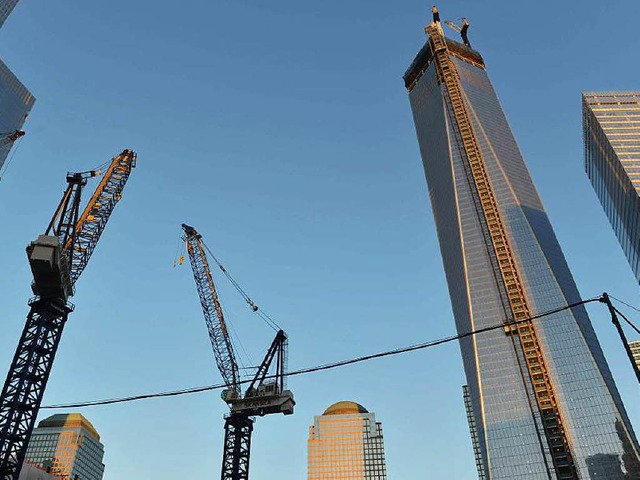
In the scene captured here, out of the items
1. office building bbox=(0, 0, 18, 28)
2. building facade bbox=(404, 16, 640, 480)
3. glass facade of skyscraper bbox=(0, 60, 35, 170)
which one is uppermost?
office building bbox=(0, 0, 18, 28)

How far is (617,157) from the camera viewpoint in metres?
154

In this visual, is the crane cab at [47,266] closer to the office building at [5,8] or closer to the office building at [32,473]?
the office building at [32,473]

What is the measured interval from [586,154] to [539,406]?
280 ft

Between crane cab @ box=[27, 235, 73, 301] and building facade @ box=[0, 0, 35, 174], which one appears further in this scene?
building facade @ box=[0, 0, 35, 174]

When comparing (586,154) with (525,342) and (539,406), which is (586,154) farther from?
(539,406)

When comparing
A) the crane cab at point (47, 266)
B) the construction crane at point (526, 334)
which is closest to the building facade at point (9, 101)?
the crane cab at point (47, 266)

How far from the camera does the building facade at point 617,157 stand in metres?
150

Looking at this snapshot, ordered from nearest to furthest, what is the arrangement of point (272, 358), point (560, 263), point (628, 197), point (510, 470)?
point (272, 358), point (628, 197), point (510, 470), point (560, 263)

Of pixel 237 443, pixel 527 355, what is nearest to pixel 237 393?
pixel 237 443

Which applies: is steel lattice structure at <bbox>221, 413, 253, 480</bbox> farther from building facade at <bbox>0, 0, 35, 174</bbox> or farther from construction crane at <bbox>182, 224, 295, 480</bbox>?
building facade at <bbox>0, 0, 35, 174</bbox>

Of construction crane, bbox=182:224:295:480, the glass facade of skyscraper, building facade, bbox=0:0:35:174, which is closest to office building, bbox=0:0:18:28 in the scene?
building facade, bbox=0:0:35:174

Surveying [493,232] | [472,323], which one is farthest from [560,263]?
[472,323]

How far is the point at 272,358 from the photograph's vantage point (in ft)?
317

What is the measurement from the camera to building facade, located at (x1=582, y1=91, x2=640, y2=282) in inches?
5920
